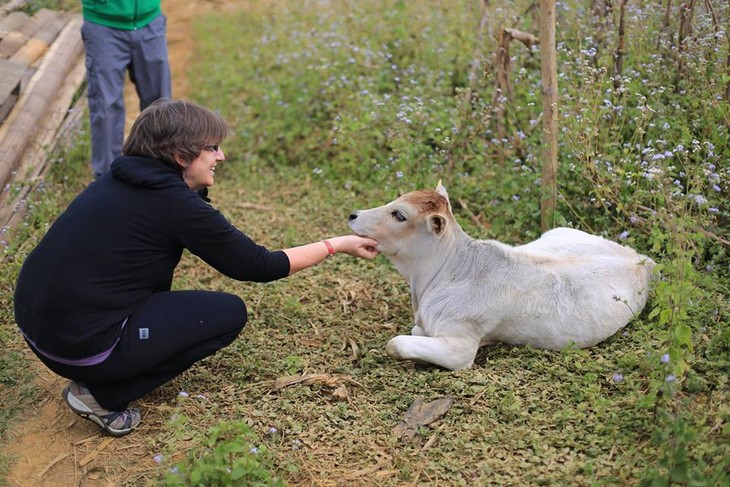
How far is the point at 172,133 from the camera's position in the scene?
457cm

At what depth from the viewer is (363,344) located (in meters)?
5.66

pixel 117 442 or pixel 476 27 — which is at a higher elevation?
pixel 476 27

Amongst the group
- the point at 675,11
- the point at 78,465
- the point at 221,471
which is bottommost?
the point at 78,465

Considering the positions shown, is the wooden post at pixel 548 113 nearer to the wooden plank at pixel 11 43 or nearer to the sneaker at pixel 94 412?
the sneaker at pixel 94 412

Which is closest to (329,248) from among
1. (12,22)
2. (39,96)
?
(39,96)

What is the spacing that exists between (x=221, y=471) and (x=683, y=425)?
2172 millimetres

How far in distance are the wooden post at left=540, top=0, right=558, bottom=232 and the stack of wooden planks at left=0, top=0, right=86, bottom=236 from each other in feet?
14.1

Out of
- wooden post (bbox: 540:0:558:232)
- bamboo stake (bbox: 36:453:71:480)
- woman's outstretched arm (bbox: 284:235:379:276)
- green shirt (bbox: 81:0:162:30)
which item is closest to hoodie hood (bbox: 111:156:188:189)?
woman's outstretched arm (bbox: 284:235:379:276)

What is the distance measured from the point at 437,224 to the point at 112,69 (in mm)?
3756

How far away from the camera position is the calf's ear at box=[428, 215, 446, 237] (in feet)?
17.6

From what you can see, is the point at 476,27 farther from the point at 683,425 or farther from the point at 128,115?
the point at 683,425

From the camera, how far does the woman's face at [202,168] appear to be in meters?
4.70

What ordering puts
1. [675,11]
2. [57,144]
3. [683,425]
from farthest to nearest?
[57,144]
[675,11]
[683,425]

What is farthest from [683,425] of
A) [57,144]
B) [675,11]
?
[57,144]
